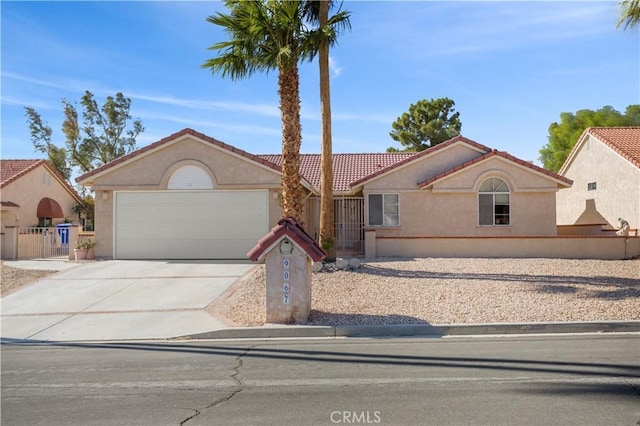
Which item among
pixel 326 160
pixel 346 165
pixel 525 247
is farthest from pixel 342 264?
pixel 346 165

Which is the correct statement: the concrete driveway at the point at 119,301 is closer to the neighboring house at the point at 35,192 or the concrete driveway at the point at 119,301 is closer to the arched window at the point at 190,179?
the arched window at the point at 190,179

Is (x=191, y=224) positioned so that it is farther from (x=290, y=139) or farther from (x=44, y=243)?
(x=44, y=243)

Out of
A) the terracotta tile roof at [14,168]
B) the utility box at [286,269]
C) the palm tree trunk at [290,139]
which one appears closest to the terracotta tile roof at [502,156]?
the palm tree trunk at [290,139]

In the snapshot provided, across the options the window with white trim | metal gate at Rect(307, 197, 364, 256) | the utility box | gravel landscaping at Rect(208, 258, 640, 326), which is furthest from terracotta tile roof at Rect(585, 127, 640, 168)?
the utility box

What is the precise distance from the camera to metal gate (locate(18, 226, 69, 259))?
20953 millimetres

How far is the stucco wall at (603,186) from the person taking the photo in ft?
77.0

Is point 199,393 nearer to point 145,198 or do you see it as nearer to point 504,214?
point 145,198

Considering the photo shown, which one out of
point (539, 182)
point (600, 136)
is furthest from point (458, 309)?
point (600, 136)

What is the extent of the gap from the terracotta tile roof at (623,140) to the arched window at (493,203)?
6.14 meters

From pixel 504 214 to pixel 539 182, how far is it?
5.88 ft

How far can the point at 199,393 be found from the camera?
6.27m

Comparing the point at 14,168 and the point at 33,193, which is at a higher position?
the point at 14,168

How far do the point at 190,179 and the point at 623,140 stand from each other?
19.7m

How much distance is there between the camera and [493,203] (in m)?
21.5
